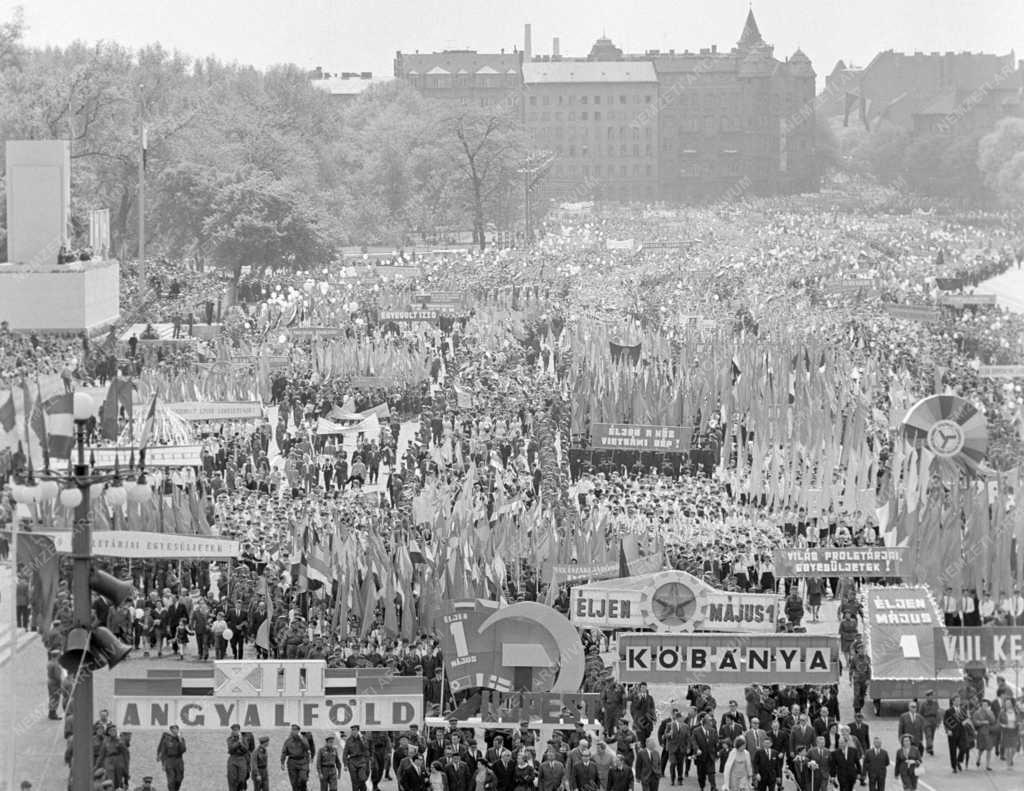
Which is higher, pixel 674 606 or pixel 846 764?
pixel 674 606

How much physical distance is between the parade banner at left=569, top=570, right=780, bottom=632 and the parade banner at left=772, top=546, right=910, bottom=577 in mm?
4030

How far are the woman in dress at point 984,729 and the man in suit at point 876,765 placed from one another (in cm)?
152

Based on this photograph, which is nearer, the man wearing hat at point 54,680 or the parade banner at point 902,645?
the man wearing hat at point 54,680

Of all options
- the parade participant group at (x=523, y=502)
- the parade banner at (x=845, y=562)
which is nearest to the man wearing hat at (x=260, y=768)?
the parade participant group at (x=523, y=502)

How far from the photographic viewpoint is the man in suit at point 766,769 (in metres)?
21.9

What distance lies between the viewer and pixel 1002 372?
4775 cm

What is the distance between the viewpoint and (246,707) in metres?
21.8

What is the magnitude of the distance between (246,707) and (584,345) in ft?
112

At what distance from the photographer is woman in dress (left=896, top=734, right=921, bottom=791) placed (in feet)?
72.1

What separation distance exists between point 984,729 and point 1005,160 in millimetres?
142220

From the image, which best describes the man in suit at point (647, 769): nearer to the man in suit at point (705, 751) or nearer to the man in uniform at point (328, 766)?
the man in suit at point (705, 751)

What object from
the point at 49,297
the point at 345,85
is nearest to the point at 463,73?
the point at 345,85

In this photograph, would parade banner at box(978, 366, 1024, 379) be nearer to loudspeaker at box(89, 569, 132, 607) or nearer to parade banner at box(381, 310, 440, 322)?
parade banner at box(381, 310, 440, 322)

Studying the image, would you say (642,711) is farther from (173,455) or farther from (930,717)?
(173,455)
